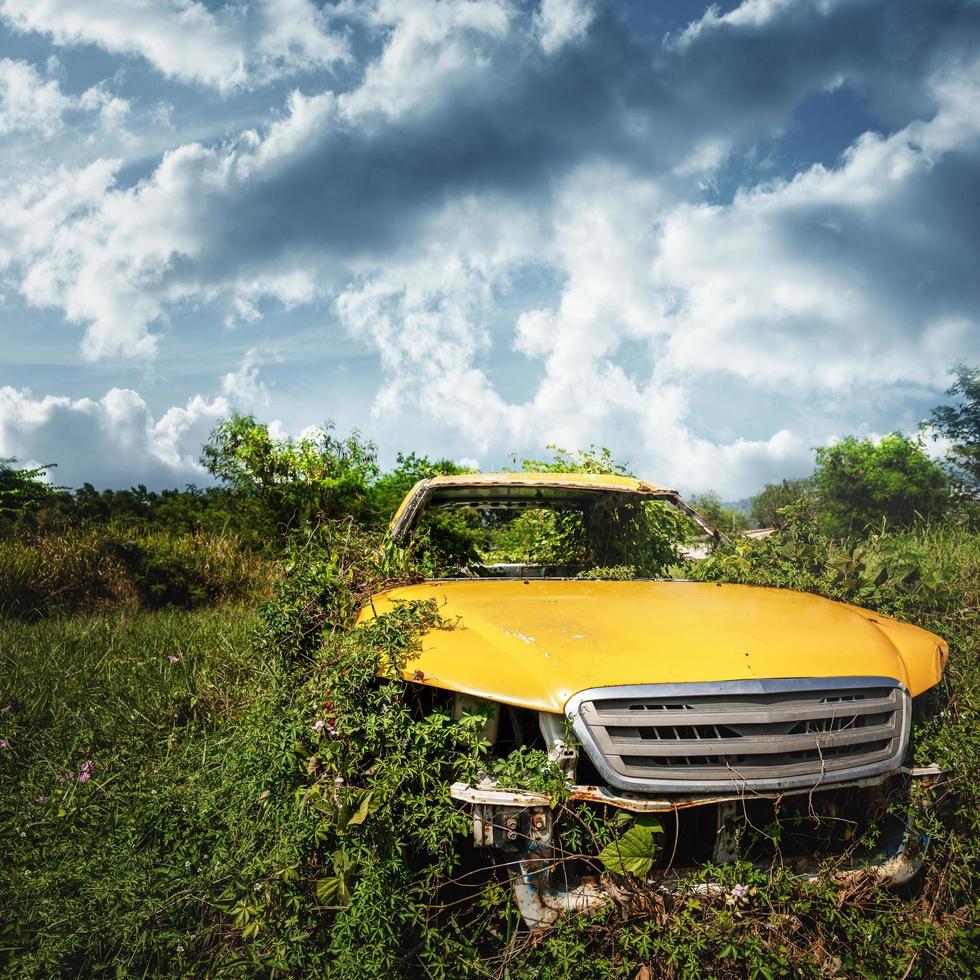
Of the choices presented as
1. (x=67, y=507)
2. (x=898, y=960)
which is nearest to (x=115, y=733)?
(x=898, y=960)

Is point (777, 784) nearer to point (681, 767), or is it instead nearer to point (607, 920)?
point (681, 767)

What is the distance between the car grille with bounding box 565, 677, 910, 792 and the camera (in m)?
2.42

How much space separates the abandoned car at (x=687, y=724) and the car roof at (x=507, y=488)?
3.75 feet

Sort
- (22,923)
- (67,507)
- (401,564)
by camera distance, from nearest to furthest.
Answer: (22,923) < (401,564) < (67,507)

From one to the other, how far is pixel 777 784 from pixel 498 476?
2.52m

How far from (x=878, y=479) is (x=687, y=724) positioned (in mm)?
30639

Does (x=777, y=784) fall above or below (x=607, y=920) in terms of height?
above

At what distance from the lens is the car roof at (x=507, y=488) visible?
4488 millimetres

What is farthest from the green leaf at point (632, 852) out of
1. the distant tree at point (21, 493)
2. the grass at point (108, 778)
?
the distant tree at point (21, 493)

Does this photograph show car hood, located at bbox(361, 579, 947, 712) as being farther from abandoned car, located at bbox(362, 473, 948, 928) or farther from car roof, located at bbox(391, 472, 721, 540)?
car roof, located at bbox(391, 472, 721, 540)

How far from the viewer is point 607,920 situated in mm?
2406

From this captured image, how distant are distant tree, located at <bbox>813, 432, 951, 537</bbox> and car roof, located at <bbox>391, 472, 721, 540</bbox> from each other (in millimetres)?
22830

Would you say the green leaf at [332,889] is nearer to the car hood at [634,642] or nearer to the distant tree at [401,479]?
the car hood at [634,642]

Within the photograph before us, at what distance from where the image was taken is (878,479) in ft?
97.0
